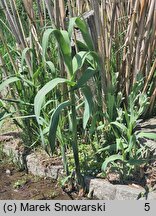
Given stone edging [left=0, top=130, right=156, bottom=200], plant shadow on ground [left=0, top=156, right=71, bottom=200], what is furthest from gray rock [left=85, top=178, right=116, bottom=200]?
plant shadow on ground [left=0, top=156, right=71, bottom=200]

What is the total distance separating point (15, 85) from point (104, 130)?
665 millimetres

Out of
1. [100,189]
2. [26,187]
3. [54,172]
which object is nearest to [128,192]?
[100,189]

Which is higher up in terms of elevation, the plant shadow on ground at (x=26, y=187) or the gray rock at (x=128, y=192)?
the gray rock at (x=128, y=192)

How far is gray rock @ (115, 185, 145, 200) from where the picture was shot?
7.94 feet

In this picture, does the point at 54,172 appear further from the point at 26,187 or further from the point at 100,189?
the point at 100,189

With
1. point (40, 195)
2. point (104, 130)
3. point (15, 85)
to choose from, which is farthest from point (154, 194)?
point (15, 85)

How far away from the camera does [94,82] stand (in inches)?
107

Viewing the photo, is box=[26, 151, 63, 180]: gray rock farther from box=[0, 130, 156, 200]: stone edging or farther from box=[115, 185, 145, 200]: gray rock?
box=[115, 185, 145, 200]: gray rock

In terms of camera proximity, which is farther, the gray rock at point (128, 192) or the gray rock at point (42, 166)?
the gray rock at point (42, 166)

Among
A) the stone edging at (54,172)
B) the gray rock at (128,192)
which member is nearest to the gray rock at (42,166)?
the stone edging at (54,172)

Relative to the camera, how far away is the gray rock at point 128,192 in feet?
7.94

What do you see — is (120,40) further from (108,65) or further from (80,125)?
(80,125)

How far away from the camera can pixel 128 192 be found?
244 cm

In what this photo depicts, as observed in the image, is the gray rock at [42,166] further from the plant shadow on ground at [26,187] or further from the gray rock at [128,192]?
the gray rock at [128,192]
